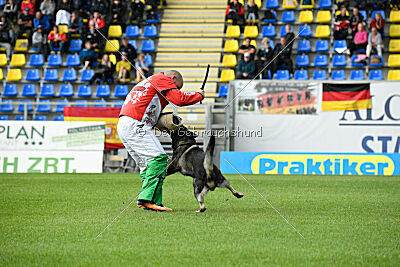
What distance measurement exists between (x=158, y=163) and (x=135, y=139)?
43cm

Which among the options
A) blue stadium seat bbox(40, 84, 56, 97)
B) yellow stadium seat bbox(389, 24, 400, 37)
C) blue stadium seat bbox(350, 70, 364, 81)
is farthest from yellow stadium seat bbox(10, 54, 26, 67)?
yellow stadium seat bbox(389, 24, 400, 37)

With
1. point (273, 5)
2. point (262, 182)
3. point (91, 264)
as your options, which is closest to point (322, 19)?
point (273, 5)

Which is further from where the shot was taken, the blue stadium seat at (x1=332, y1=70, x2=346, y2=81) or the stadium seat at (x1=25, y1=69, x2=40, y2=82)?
the stadium seat at (x1=25, y1=69, x2=40, y2=82)

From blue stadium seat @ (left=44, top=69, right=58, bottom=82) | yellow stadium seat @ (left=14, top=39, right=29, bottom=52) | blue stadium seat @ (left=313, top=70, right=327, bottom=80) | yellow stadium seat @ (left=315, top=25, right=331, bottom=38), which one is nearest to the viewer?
blue stadium seat @ (left=313, top=70, right=327, bottom=80)

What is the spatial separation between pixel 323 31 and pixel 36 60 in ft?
38.9

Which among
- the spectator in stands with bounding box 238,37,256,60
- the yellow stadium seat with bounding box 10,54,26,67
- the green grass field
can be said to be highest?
the spectator in stands with bounding box 238,37,256,60

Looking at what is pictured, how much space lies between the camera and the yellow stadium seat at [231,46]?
76.2ft

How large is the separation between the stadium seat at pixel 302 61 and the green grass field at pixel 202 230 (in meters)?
12.2

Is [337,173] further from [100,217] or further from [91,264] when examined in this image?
[91,264]

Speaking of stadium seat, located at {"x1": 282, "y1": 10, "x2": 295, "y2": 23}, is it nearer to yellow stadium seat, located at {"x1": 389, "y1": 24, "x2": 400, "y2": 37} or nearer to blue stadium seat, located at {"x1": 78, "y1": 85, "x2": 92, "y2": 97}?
yellow stadium seat, located at {"x1": 389, "y1": 24, "x2": 400, "y2": 37}

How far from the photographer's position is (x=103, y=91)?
22.7 m

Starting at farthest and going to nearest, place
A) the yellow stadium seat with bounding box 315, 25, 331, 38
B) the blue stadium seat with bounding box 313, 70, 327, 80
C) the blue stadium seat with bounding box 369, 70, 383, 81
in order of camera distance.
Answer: the yellow stadium seat with bounding box 315, 25, 331, 38, the blue stadium seat with bounding box 313, 70, 327, 80, the blue stadium seat with bounding box 369, 70, 383, 81

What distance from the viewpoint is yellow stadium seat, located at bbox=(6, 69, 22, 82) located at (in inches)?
963

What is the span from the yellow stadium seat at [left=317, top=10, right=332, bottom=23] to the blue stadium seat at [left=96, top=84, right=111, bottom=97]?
28.5 feet
